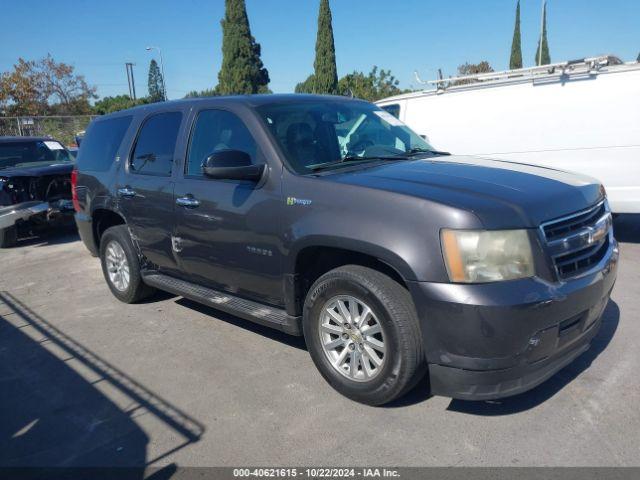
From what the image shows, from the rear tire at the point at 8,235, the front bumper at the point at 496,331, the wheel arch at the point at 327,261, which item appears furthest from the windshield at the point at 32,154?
the front bumper at the point at 496,331

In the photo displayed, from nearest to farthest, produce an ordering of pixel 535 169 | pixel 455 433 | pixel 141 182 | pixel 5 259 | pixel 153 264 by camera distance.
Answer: pixel 455 433 < pixel 535 169 < pixel 141 182 < pixel 153 264 < pixel 5 259

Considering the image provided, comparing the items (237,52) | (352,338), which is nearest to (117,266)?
(352,338)

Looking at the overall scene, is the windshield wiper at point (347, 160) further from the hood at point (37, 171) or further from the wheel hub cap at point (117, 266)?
the hood at point (37, 171)

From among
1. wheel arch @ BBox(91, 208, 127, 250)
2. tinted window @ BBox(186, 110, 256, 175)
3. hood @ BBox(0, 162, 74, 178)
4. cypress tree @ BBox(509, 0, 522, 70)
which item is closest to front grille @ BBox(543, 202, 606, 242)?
tinted window @ BBox(186, 110, 256, 175)

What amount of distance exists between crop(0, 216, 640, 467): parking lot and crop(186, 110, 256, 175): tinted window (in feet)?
5.10

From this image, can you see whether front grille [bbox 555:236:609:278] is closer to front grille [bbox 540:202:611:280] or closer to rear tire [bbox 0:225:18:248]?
front grille [bbox 540:202:611:280]

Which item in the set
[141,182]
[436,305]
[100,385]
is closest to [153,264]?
[141,182]

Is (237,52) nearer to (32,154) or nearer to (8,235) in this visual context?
(32,154)

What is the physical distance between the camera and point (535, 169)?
372 centimetres

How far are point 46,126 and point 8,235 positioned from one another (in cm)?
1787

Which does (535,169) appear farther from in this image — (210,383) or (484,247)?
(210,383)

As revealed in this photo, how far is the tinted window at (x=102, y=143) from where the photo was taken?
5.41 meters

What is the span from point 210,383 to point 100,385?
0.82 meters

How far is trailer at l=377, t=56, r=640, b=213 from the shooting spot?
6793 millimetres
